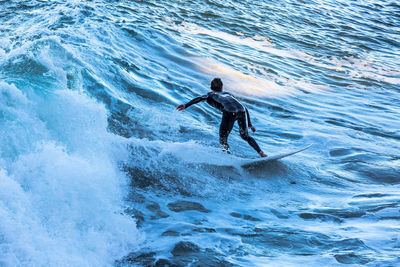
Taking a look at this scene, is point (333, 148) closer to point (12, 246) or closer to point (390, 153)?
point (390, 153)

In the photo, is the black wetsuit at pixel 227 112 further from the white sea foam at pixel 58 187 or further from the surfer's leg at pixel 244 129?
the white sea foam at pixel 58 187

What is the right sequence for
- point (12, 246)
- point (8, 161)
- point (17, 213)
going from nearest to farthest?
point (12, 246)
point (17, 213)
point (8, 161)

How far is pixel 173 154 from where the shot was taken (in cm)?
860

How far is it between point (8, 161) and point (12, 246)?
1866 mm

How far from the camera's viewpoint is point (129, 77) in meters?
13.2

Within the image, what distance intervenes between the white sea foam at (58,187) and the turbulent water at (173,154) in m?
0.02

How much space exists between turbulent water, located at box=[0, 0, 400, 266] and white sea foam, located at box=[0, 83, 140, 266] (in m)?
0.02

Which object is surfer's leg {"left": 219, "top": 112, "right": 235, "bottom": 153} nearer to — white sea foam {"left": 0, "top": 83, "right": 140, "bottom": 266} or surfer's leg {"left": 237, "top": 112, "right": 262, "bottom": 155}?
surfer's leg {"left": 237, "top": 112, "right": 262, "bottom": 155}

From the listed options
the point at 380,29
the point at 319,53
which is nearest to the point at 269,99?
the point at 319,53

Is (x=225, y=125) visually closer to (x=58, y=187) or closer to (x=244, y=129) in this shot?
(x=244, y=129)

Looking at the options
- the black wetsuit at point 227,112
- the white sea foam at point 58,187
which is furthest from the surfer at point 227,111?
the white sea foam at point 58,187

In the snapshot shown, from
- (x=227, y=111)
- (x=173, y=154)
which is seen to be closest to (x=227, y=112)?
(x=227, y=111)

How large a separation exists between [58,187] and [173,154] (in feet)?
9.49

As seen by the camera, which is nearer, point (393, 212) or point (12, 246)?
point (12, 246)
